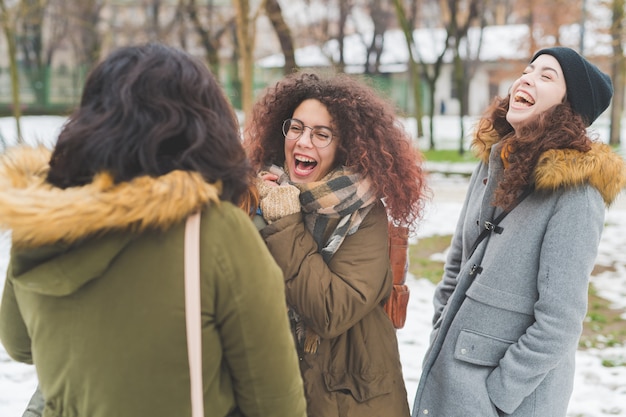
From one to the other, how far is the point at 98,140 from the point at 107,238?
0.21 metres

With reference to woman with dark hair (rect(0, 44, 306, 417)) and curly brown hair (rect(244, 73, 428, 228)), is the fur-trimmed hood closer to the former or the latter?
curly brown hair (rect(244, 73, 428, 228))

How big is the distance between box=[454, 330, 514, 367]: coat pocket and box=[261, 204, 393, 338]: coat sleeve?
39cm

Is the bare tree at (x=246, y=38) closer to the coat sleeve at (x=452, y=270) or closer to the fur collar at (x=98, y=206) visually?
the coat sleeve at (x=452, y=270)

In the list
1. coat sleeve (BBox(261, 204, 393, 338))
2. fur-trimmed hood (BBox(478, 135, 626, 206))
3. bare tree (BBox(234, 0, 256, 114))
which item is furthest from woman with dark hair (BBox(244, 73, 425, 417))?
bare tree (BBox(234, 0, 256, 114))

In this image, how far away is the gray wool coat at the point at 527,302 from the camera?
80.0 inches

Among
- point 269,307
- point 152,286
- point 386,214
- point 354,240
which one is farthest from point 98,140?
→ point 386,214

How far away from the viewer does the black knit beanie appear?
7.13ft

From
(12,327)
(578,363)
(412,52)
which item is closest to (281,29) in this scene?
(412,52)

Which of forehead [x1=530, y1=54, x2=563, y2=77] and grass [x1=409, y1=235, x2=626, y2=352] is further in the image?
grass [x1=409, y1=235, x2=626, y2=352]

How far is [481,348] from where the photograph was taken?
2.20 metres

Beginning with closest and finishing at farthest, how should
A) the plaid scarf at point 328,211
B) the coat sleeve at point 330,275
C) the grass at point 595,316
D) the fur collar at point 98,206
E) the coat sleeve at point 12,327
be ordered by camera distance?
the fur collar at point 98,206 → the coat sleeve at point 12,327 → the coat sleeve at point 330,275 → the plaid scarf at point 328,211 → the grass at point 595,316

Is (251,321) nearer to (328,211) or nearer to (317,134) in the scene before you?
(328,211)

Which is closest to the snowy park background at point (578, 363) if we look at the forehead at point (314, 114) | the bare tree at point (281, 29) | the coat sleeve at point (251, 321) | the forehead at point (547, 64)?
the forehead at point (547, 64)

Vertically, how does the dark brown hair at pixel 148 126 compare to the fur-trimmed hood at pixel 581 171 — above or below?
above
